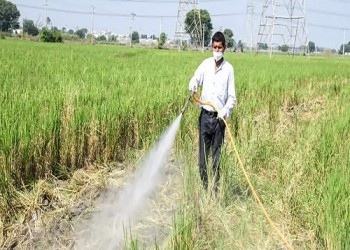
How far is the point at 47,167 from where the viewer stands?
3.55 m

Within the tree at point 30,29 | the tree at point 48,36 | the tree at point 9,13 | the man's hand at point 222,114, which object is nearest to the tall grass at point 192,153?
the man's hand at point 222,114

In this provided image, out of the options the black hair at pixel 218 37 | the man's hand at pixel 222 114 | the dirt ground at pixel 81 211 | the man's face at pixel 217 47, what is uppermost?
the black hair at pixel 218 37

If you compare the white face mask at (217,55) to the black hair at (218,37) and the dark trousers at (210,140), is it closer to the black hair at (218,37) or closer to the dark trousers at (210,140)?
the black hair at (218,37)

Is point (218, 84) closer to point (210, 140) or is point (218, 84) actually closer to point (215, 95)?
point (215, 95)

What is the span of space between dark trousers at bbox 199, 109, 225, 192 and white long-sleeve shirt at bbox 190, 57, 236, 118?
0.32ft

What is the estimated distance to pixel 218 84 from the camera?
3438 mm

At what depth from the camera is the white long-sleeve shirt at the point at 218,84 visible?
11.2ft

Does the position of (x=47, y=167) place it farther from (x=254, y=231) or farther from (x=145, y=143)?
(x=254, y=231)

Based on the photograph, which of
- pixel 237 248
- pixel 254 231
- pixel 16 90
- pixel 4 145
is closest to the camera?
pixel 237 248

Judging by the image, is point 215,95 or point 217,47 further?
point 215,95

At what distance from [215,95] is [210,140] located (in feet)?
1.44

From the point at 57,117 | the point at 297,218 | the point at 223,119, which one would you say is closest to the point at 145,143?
the point at 57,117

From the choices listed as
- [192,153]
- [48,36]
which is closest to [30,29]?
[48,36]

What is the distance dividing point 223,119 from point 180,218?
129 cm
